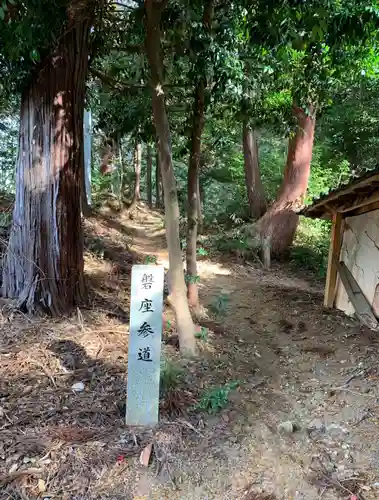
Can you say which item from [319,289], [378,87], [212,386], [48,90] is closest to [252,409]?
[212,386]

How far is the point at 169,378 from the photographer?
3961 mm

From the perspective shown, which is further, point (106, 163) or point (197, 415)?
point (106, 163)

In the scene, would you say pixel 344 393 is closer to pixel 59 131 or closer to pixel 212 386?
pixel 212 386

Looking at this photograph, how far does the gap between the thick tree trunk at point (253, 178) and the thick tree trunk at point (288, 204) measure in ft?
2.05

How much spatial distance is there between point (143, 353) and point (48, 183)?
2.59 meters

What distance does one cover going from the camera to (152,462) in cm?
309

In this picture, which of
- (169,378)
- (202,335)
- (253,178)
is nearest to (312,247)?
(253,178)

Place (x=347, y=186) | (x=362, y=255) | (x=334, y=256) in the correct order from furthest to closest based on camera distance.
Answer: (x=334, y=256) → (x=362, y=255) → (x=347, y=186)

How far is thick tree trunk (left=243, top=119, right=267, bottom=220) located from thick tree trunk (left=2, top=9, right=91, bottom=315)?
756cm

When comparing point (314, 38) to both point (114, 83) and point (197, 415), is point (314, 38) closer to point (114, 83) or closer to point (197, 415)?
point (114, 83)

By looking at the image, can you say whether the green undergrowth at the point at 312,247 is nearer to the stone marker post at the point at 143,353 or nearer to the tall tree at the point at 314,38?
the tall tree at the point at 314,38

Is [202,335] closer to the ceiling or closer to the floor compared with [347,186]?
closer to the floor

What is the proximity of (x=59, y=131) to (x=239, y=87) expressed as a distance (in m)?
2.20

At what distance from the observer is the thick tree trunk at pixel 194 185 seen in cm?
570
